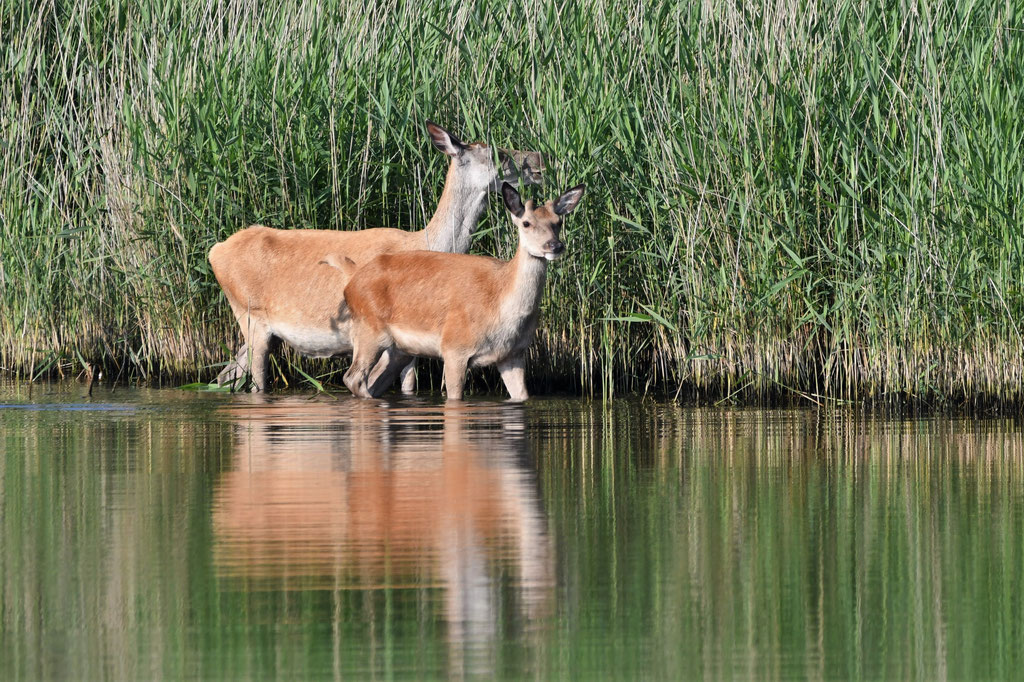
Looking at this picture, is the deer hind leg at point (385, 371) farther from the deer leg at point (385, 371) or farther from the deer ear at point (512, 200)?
the deer ear at point (512, 200)

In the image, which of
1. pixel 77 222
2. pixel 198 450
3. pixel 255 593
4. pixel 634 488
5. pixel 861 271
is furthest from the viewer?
pixel 77 222

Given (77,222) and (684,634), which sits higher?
(77,222)

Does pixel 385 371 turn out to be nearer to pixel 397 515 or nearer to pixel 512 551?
pixel 397 515

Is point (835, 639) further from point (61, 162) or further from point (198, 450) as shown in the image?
point (61, 162)

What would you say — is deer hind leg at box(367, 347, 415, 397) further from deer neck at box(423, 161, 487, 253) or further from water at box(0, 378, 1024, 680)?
water at box(0, 378, 1024, 680)

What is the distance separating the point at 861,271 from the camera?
9703 millimetres

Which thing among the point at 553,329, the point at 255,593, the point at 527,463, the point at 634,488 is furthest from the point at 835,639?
the point at 553,329

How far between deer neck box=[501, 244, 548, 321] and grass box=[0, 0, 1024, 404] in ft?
2.11

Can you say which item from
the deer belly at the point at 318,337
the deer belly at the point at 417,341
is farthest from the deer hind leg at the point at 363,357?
the deer belly at the point at 318,337

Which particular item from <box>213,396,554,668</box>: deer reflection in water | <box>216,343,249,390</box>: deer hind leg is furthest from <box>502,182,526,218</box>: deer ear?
<box>216,343,249,390</box>: deer hind leg

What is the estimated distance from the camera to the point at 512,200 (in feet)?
31.7

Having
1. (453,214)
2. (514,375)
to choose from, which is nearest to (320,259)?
(453,214)

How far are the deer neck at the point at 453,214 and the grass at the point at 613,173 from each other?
305mm

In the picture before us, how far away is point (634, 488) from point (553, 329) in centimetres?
401
